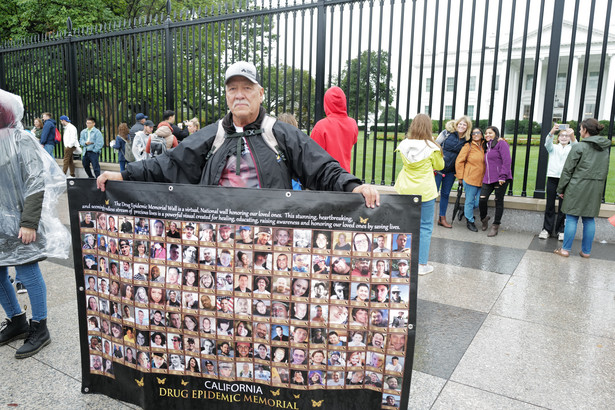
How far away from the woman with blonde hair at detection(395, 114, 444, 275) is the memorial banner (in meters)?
2.98

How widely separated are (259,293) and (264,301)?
0.04 metres

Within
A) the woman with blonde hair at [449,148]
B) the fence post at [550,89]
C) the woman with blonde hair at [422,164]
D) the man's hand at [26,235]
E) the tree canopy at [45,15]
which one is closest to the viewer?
the man's hand at [26,235]

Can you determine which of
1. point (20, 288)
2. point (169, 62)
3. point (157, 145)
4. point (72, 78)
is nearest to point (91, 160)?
point (72, 78)

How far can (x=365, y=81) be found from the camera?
52.8ft

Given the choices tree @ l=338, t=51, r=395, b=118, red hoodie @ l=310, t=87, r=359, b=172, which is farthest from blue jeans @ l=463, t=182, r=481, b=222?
red hoodie @ l=310, t=87, r=359, b=172

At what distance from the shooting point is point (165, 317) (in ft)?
7.69

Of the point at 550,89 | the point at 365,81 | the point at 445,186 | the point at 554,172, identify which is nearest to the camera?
the point at 554,172

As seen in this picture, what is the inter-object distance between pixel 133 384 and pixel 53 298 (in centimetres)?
227

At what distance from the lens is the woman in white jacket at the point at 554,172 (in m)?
6.39

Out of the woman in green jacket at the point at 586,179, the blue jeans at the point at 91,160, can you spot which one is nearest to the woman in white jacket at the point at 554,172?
the woman in green jacket at the point at 586,179

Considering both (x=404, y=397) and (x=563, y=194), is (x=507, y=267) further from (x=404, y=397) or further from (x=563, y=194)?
(x=404, y=397)

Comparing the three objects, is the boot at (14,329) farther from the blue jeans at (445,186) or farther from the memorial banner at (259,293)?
the blue jeans at (445,186)

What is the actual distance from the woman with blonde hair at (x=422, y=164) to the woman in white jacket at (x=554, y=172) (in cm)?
228

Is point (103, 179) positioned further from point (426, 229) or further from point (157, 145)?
point (157, 145)
